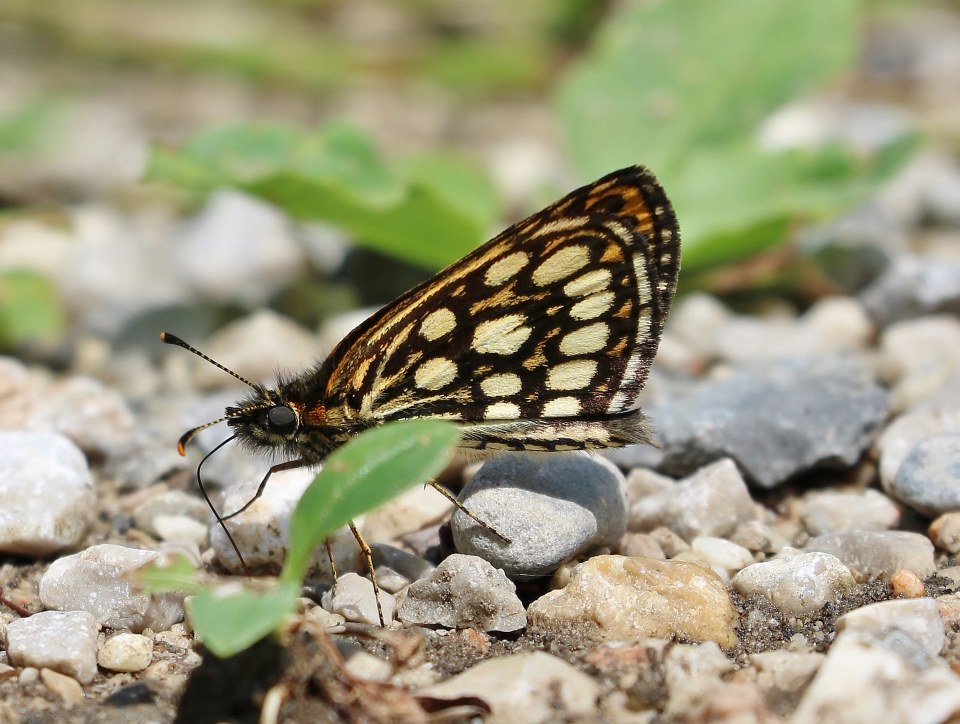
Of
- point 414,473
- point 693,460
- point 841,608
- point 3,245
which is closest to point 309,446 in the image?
point 414,473

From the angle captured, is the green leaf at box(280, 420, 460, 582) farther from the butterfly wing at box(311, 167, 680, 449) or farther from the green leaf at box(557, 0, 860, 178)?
the green leaf at box(557, 0, 860, 178)

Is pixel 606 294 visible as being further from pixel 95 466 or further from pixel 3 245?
pixel 3 245

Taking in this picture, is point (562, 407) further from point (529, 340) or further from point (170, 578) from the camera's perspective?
point (170, 578)

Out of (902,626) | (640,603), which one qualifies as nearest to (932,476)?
(902,626)

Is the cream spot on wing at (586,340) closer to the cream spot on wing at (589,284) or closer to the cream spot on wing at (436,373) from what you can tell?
the cream spot on wing at (589,284)

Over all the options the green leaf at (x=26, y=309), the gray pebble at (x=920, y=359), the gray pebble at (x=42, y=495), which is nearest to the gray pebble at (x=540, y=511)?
the gray pebble at (x=42, y=495)

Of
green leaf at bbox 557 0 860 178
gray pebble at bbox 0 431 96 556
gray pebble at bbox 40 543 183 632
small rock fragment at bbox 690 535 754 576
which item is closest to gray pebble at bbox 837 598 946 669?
small rock fragment at bbox 690 535 754 576
